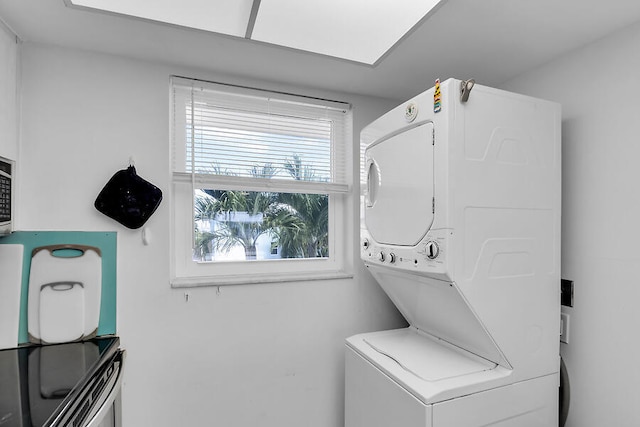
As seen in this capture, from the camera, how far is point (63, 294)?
1561 mm

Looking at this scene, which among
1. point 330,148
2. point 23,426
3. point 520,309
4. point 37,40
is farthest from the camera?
point 330,148

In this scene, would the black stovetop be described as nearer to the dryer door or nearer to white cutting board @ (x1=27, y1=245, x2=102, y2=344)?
white cutting board @ (x1=27, y1=245, x2=102, y2=344)

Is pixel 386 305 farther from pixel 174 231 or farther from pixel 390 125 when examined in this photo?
pixel 174 231

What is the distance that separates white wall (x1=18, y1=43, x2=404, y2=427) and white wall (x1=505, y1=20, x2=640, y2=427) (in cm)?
124

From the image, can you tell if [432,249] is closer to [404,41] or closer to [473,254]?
[473,254]

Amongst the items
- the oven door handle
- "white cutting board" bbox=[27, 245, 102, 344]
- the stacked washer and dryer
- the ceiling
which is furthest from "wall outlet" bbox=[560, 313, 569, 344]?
"white cutting board" bbox=[27, 245, 102, 344]

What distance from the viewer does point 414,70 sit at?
178 centimetres

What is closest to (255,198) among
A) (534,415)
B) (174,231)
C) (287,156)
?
(287,156)

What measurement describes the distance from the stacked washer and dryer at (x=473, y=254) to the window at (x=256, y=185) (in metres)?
0.63

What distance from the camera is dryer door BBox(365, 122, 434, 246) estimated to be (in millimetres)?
1321

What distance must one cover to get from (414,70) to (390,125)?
479 millimetres

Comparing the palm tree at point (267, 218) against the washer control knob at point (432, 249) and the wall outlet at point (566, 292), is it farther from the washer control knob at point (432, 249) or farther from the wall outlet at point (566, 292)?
the wall outlet at point (566, 292)

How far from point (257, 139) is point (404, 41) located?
99cm

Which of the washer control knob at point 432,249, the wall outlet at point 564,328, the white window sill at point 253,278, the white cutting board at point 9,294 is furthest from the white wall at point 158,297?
the wall outlet at point 564,328
